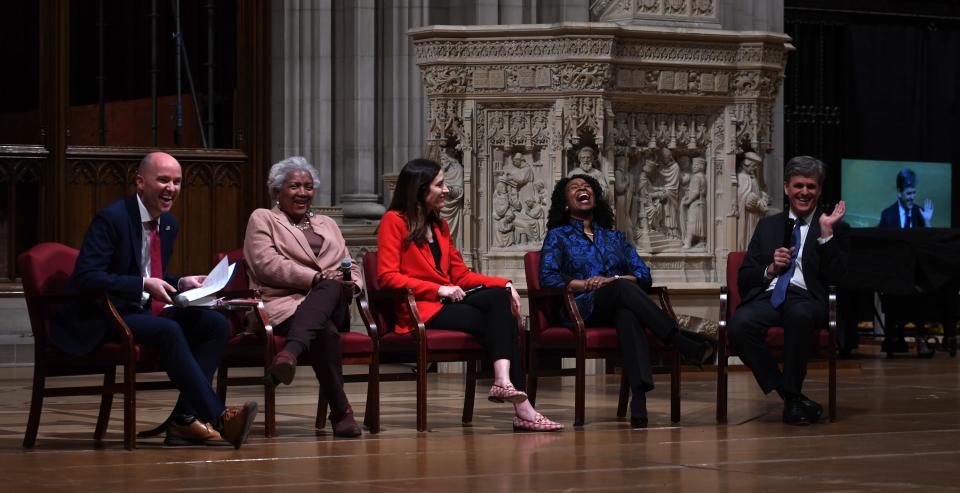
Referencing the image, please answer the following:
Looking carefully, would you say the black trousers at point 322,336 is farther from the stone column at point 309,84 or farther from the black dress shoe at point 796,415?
the stone column at point 309,84

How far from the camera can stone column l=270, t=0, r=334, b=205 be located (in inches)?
465

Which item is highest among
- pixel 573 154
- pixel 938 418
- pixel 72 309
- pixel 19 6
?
pixel 19 6

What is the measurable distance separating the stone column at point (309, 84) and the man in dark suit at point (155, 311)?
18.3ft

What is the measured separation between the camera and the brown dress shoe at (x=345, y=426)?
6.33 m

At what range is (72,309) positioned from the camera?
5977 mm

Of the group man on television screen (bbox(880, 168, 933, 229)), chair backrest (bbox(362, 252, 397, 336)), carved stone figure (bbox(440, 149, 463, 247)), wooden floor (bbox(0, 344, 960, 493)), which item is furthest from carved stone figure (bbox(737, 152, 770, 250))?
man on television screen (bbox(880, 168, 933, 229))

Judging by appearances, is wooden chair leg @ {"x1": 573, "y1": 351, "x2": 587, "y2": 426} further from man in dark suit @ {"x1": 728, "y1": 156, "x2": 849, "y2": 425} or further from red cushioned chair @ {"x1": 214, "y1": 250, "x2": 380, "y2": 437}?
red cushioned chair @ {"x1": 214, "y1": 250, "x2": 380, "y2": 437}

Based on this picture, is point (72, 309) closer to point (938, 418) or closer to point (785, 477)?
point (785, 477)

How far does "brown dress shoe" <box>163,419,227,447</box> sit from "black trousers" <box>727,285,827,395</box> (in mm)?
2277

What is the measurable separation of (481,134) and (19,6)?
3767 mm

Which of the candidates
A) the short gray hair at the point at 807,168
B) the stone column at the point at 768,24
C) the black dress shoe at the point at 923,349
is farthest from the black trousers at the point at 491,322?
the black dress shoe at the point at 923,349

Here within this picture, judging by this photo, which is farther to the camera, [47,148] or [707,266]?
[47,148]

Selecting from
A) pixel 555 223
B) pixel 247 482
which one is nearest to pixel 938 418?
pixel 555 223

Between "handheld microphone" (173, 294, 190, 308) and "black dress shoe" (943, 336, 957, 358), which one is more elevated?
"handheld microphone" (173, 294, 190, 308)
